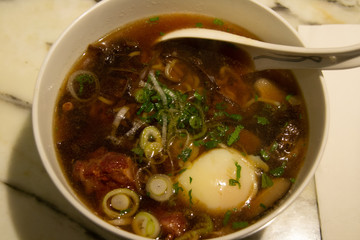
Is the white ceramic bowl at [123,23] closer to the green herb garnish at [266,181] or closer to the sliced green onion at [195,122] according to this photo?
the green herb garnish at [266,181]

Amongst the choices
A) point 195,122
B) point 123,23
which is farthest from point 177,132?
point 123,23

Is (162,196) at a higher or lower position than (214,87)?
lower

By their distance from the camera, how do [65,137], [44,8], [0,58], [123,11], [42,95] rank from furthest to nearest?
[44,8]
[0,58]
[123,11]
[65,137]
[42,95]

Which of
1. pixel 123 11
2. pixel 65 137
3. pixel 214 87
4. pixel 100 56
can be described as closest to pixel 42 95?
pixel 65 137

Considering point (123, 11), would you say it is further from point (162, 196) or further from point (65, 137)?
point (162, 196)

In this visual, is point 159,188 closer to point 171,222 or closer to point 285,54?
point 171,222

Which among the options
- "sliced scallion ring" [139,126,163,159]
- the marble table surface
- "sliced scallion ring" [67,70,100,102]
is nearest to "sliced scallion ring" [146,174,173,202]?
"sliced scallion ring" [139,126,163,159]

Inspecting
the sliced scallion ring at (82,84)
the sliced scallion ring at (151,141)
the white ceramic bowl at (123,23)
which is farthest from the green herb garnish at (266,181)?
the sliced scallion ring at (82,84)
